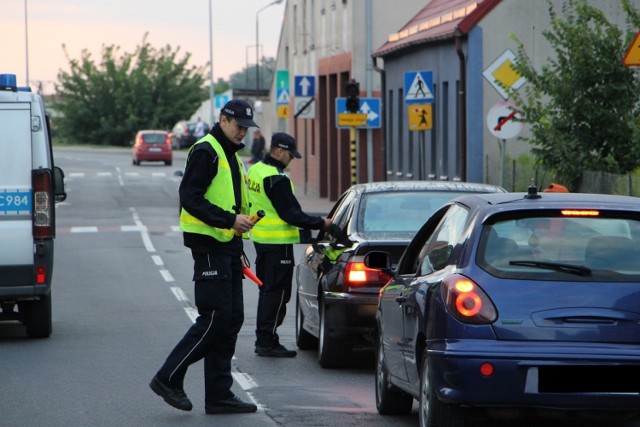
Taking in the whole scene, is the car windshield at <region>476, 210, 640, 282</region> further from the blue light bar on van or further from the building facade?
the building facade

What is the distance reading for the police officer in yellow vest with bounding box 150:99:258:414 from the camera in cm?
970

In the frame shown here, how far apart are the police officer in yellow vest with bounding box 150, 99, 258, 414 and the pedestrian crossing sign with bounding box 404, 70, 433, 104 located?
18401 mm

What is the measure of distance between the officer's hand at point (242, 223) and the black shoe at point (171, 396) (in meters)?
1.09

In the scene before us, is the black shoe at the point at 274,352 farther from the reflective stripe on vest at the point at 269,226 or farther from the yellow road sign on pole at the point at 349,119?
the yellow road sign on pole at the point at 349,119

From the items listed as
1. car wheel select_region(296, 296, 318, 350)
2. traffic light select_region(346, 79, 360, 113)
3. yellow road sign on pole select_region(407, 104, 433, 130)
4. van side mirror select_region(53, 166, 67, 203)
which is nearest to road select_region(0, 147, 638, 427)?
car wheel select_region(296, 296, 318, 350)

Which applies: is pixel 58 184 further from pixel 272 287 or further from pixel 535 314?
pixel 535 314

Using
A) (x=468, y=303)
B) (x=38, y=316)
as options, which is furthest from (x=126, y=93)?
(x=468, y=303)

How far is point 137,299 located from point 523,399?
1202 centimetres

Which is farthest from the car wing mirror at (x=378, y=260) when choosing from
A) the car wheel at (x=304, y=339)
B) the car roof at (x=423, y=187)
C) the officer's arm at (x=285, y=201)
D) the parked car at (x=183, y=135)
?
the parked car at (x=183, y=135)

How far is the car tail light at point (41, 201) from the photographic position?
46.1 feet

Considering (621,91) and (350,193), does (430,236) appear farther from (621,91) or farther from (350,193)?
Answer: (621,91)

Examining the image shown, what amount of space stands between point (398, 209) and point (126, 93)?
3707 inches

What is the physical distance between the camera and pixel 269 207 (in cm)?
1330

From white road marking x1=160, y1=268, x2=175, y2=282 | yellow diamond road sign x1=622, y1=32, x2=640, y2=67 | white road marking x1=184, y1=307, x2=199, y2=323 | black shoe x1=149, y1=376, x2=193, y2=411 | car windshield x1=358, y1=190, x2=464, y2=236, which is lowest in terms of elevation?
white road marking x1=160, y1=268, x2=175, y2=282
